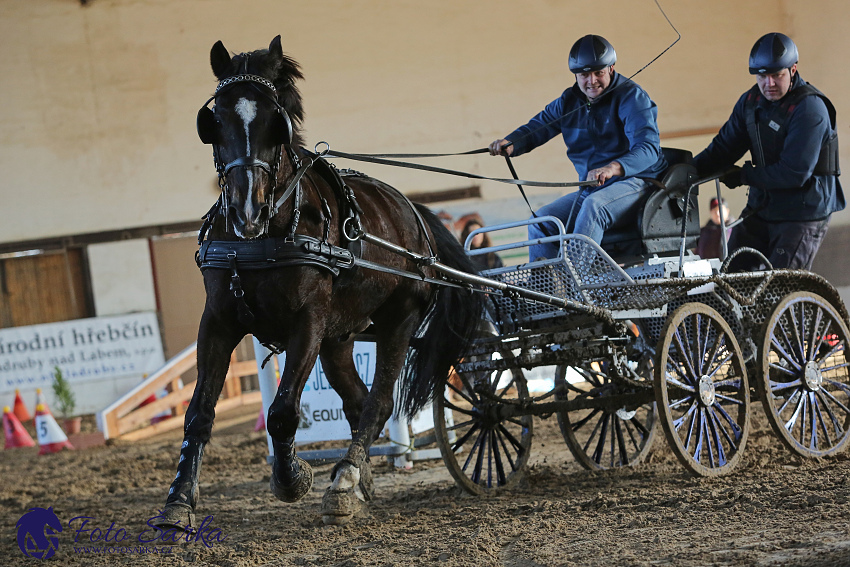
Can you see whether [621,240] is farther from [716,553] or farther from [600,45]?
[716,553]

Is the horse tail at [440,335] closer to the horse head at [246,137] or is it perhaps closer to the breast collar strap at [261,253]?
the breast collar strap at [261,253]

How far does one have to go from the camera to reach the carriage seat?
15.2 ft

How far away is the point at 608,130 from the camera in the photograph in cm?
485

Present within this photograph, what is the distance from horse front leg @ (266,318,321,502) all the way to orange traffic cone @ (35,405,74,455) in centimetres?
660

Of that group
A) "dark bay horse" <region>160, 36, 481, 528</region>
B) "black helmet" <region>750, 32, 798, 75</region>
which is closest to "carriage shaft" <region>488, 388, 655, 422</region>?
"dark bay horse" <region>160, 36, 481, 528</region>

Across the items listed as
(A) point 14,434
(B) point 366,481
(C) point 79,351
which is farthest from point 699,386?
(C) point 79,351

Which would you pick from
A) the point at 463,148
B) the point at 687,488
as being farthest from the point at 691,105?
the point at 687,488

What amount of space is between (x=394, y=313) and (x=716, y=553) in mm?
1938

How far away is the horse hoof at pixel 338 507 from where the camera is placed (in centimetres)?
394

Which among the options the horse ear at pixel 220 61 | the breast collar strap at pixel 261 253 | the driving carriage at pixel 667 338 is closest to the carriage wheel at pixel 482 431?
the driving carriage at pixel 667 338

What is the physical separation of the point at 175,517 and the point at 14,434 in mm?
8171

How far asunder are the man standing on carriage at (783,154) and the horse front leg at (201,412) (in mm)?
3116

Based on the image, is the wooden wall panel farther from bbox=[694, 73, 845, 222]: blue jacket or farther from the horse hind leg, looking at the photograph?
bbox=[694, 73, 845, 222]: blue jacket

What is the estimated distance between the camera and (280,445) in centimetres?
349
